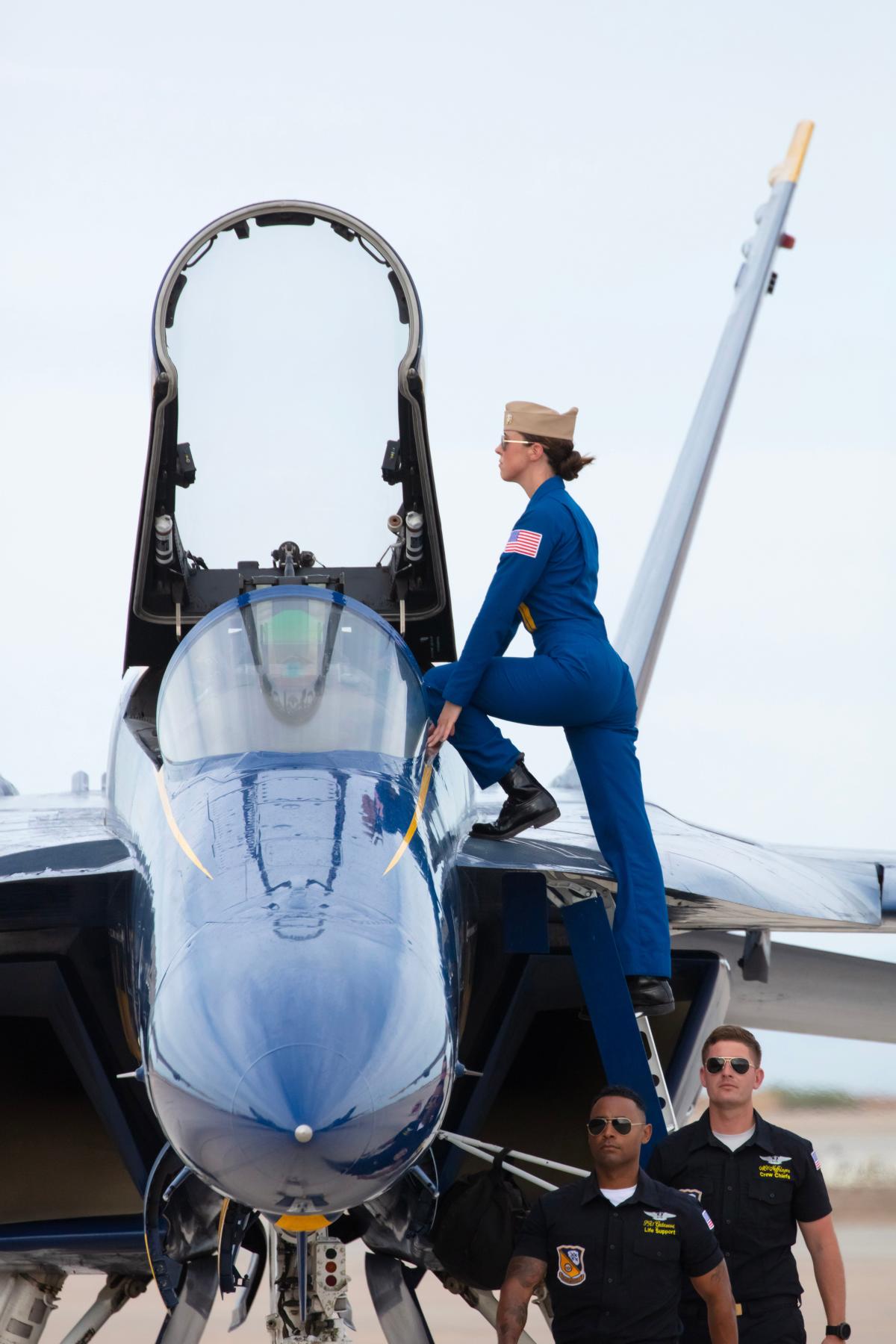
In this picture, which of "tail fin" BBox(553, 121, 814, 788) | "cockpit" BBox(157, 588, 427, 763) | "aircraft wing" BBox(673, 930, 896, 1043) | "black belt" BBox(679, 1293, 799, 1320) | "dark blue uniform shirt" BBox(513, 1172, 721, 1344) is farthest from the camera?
"tail fin" BBox(553, 121, 814, 788)

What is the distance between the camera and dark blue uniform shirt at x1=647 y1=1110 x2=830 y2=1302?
406cm

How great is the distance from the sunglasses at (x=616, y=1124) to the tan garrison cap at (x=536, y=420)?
6.81 feet

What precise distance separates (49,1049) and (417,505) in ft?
7.84

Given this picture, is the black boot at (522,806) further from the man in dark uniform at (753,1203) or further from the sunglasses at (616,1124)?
the sunglasses at (616,1124)

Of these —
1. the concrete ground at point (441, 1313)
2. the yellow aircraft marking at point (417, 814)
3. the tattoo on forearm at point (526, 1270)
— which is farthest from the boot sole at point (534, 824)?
the concrete ground at point (441, 1313)

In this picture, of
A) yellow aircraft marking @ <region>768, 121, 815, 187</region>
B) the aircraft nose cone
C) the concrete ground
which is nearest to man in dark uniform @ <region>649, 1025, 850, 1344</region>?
the aircraft nose cone

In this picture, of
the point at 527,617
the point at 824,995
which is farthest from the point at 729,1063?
the point at 824,995

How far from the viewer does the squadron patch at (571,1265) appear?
378 cm

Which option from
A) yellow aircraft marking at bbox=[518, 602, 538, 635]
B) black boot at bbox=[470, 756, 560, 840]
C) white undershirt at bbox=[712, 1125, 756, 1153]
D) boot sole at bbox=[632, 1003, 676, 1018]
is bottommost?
white undershirt at bbox=[712, 1125, 756, 1153]

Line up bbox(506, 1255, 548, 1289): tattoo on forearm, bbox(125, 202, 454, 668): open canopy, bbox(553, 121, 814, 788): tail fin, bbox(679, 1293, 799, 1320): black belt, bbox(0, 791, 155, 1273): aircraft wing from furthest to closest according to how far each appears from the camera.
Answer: bbox(553, 121, 814, 788): tail fin → bbox(125, 202, 454, 668): open canopy → bbox(0, 791, 155, 1273): aircraft wing → bbox(679, 1293, 799, 1320): black belt → bbox(506, 1255, 548, 1289): tattoo on forearm

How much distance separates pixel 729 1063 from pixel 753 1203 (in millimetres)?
341

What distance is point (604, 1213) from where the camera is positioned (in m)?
3.79

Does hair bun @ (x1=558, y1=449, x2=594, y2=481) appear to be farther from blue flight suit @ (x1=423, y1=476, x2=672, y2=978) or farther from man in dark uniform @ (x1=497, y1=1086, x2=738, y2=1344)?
man in dark uniform @ (x1=497, y1=1086, x2=738, y2=1344)

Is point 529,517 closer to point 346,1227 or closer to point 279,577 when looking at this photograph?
point 279,577
